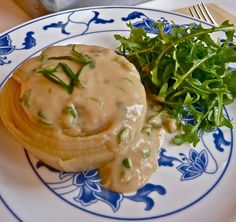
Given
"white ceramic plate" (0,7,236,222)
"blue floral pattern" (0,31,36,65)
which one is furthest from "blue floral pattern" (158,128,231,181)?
"blue floral pattern" (0,31,36,65)

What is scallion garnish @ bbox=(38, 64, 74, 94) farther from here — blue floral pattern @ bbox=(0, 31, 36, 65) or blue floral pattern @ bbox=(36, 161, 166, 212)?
blue floral pattern @ bbox=(0, 31, 36, 65)

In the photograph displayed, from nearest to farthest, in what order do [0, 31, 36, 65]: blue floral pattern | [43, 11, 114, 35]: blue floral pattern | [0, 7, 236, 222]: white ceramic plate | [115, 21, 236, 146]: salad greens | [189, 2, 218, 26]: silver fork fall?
[0, 7, 236, 222]: white ceramic plate < [115, 21, 236, 146]: salad greens < [0, 31, 36, 65]: blue floral pattern < [43, 11, 114, 35]: blue floral pattern < [189, 2, 218, 26]: silver fork

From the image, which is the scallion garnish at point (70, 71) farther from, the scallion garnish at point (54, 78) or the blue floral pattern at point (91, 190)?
the blue floral pattern at point (91, 190)

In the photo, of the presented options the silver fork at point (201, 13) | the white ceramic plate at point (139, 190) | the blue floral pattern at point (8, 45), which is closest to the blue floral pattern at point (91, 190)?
the white ceramic plate at point (139, 190)

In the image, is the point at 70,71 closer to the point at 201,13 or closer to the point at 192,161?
the point at 192,161

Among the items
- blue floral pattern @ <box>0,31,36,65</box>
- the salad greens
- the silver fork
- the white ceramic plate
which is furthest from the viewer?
the silver fork

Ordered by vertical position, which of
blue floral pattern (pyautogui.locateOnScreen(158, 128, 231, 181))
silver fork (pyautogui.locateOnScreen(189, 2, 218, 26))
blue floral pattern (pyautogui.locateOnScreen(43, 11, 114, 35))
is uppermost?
silver fork (pyautogui.locateOnScreen(189, 2, 218, 26))
